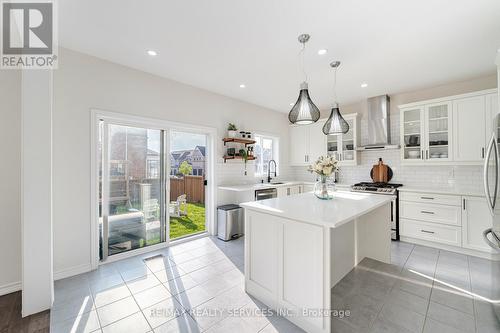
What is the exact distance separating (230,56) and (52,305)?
10.7 ft

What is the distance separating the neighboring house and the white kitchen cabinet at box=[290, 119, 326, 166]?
2.61 m

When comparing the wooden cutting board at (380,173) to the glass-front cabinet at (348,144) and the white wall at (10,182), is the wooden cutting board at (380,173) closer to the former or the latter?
the glass-front cabinet at (348,144)

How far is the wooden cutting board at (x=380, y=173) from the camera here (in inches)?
169

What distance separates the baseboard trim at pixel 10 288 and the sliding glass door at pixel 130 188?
769 mm

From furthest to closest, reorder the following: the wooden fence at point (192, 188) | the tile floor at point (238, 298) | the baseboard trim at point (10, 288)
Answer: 1. the wooden fence at point (192, 188)
2. the baseboard trim at point (10, 288)
3. the tile floor at point (238, 298)

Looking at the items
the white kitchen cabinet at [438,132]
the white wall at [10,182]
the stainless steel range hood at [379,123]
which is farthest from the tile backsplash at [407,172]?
the white wall at [10,182]

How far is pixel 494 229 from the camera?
6.28ft

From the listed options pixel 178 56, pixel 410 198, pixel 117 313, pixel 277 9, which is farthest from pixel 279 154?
pixel 117 313

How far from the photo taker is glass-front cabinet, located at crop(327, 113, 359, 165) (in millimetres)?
4562

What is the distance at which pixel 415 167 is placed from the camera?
13.3ft

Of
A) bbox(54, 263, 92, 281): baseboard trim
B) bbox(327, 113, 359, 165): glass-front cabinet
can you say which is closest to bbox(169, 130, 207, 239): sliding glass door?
bbox(54, 263, 92, 281): baseboard trim

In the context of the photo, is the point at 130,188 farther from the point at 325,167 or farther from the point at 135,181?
the point at 325,167

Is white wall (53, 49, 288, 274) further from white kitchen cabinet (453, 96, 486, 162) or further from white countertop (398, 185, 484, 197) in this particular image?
white kitchen cabinet (453, 96, 486, 162)

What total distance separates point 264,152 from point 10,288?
456 cm
